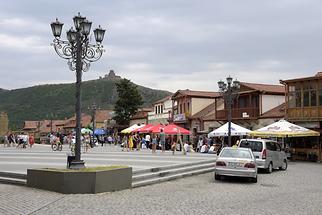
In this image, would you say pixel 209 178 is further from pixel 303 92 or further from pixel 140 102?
pixel 140 102

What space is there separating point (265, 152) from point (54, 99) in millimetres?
133472

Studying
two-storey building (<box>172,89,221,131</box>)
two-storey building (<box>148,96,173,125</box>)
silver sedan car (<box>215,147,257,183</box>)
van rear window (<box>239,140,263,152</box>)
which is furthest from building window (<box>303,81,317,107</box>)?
two-storey building (<box>148,96,173,125</box>)

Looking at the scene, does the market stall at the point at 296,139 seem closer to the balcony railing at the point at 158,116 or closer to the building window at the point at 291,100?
the building window at the point at 291,100

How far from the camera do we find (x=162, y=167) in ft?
60.2

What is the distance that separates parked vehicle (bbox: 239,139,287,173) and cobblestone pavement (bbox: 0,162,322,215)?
537 cm

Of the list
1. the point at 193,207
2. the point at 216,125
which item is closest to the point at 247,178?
the point at 193,207

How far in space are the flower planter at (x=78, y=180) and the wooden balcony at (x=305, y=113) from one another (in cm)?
2465

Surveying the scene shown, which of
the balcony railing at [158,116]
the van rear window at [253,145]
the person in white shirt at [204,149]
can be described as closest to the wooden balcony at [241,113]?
the person in white shirt at [204,149]

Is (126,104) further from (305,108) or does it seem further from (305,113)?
(305,113)

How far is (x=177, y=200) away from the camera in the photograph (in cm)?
1242

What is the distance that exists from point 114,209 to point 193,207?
205cm

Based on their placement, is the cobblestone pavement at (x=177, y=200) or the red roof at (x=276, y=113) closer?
the cobblestone pavement at (x=177, y=200)

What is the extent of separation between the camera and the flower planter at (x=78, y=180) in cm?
1311

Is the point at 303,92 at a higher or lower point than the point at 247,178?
higher
